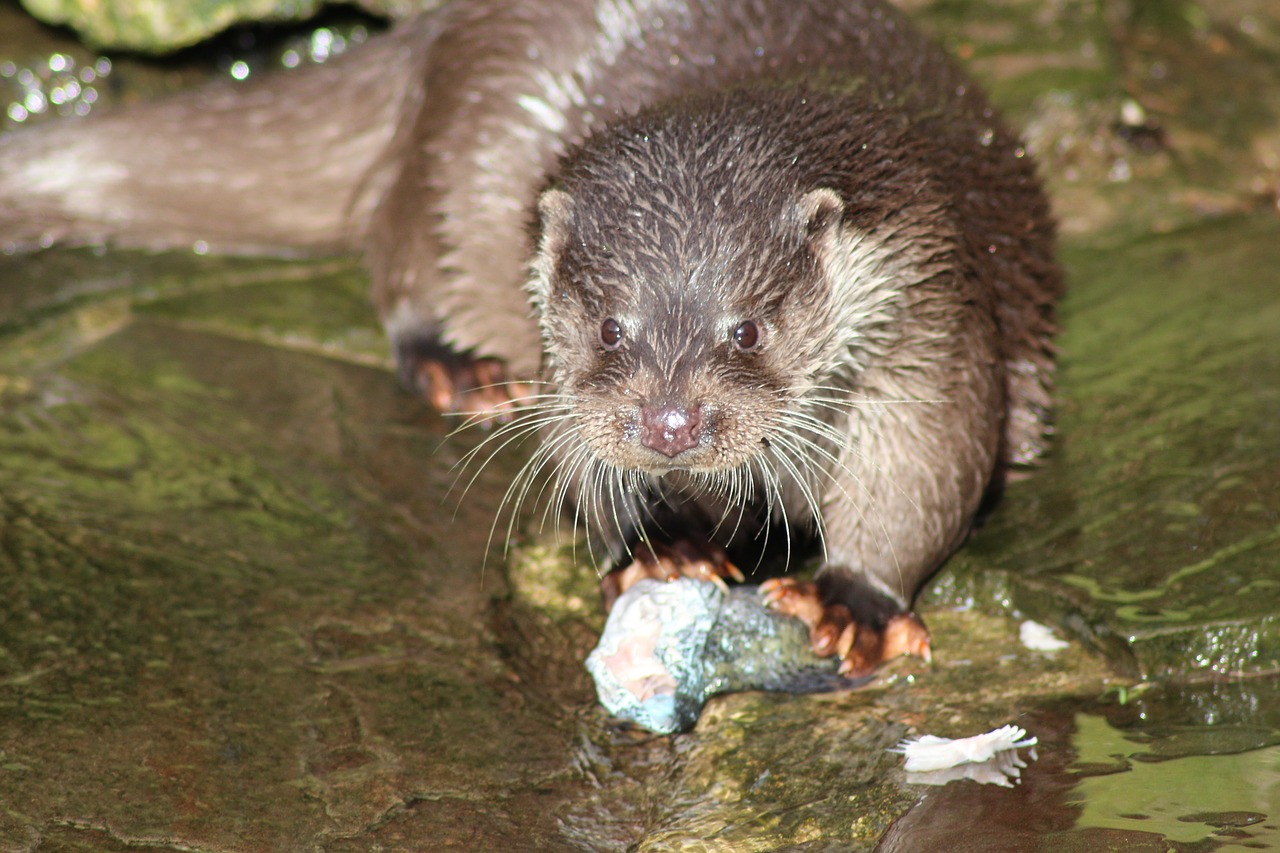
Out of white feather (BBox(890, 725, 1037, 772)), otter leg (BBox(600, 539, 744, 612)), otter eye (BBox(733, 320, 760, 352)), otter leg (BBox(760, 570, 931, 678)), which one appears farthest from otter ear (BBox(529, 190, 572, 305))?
white feather (BBox(890, 725, 1037, 772))

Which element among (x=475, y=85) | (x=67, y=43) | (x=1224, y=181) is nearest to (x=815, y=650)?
(x=475, y=85)

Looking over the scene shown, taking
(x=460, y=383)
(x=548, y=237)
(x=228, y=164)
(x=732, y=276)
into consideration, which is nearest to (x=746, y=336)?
(x=732, y=276)

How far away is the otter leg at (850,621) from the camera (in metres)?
2.22

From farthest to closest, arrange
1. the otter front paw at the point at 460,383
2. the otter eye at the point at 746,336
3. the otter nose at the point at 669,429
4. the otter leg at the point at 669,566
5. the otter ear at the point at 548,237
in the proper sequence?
the otter front paw at the point at 460,383 → the otter leg at the point at 669,566 → the otter ear at the point at 548,237 → the otter eye at the point at 746,336 → the otter nose at the point at 669,429

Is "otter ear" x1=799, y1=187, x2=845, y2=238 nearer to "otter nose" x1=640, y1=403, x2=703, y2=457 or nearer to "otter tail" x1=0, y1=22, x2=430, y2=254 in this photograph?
"otter nose" x1=640, y1=403, x2=703, y2=457

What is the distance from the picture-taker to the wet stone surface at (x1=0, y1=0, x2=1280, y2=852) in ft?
6.01

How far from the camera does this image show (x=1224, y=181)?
3.69m

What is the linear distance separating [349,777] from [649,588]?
545mm

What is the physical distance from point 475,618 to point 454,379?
823mm

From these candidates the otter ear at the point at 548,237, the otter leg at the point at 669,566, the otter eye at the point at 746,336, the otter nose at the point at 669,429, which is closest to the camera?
the otter nose at the point at 669,429

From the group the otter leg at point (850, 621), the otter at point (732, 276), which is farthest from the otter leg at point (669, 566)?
the otter leg at point (850, 621)

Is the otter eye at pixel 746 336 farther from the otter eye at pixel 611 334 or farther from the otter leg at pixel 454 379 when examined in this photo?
the otter leg at pixel 454 379

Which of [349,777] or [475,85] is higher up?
[475,85]

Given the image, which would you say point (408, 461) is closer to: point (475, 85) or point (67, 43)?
point (475, 85)
